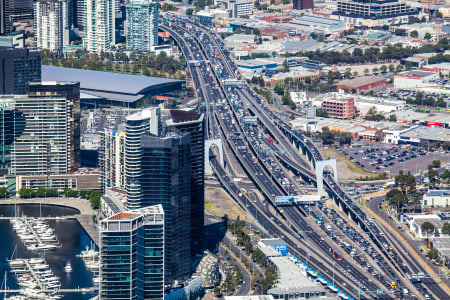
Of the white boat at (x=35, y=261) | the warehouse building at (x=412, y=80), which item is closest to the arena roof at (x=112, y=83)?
the warehouse building at (x=412, y=80)

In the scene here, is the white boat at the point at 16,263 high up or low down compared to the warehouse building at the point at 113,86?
down

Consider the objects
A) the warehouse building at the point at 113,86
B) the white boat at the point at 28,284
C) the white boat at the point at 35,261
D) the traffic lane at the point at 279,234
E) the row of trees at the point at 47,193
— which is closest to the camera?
the white boat at the point at 28,284

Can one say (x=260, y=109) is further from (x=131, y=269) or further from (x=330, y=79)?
(x=131, y=269)

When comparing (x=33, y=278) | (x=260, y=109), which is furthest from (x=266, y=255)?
(x=260, y=109)

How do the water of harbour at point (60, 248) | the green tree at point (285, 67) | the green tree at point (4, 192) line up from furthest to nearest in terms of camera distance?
1. the green tree at point (285, 67)
2. the green tree at point (4, 192)
3. the water of harbour at point (60, 248)

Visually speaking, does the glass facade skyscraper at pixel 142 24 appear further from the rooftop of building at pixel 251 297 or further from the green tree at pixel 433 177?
the rooftop of building at pixel 251 297

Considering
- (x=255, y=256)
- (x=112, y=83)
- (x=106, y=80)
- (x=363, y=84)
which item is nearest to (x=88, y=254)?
(x=255, y=256)

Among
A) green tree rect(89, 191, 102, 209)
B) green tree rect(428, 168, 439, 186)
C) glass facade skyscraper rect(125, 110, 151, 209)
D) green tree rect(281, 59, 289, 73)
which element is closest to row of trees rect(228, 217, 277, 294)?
glass facade skyscraper rect(125, 110, 151, 209)
